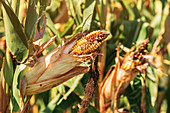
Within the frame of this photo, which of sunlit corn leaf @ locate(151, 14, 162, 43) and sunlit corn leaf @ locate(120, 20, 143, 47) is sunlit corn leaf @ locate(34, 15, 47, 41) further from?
sunlit corn leaf @ locate(151, 14, 162, 43)

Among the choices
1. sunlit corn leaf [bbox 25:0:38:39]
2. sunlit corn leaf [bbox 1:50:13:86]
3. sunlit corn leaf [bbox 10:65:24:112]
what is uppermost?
sunlit corn leaf [bbox 25:0:38:39]

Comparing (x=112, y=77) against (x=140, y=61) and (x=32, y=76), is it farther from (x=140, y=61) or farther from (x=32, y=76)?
(x=32, y=76)

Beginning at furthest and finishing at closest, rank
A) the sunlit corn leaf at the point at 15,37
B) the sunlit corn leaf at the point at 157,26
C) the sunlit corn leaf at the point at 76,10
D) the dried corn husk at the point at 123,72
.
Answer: the sunlit corn leaf at the point at 157,26, the sunlit corn leaf at the point at 76,10, the dried corn husk at the point at 123,72, the sunlit corn leaf at the point at 15,37

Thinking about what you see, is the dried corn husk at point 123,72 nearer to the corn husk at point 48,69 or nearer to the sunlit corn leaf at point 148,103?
the sunlit corn leaf at point 148,103

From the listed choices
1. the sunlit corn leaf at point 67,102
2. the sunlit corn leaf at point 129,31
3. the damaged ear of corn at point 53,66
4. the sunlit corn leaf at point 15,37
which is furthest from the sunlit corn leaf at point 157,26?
the sunlit corn leaf at point 15,37

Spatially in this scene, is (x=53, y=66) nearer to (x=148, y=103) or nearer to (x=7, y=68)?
(x=7, y=68)

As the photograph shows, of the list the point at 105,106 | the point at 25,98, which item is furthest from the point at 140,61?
the point at 25,98

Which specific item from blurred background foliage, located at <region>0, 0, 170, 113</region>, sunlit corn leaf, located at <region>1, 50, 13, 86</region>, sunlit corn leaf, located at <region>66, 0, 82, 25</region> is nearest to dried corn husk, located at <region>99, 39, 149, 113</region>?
blurred background foliage, located at <region>0, 0, 170, 113</region>

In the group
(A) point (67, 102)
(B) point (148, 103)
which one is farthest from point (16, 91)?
(B) point (148, 103)
